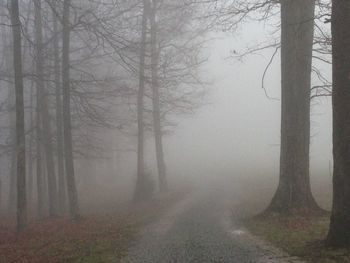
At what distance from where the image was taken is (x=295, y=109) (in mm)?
14391

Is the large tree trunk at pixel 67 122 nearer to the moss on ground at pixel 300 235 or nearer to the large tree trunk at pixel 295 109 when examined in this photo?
the moss on ground at pixel 300 235

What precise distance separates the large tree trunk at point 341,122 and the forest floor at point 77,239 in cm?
457

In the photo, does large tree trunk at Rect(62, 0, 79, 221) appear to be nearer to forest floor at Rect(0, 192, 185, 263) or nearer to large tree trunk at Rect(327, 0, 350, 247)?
forest floor at Rect(0, 192, 185, 263)

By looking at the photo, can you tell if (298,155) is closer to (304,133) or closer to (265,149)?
(304,133)

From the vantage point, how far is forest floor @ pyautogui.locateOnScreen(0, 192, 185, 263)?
36.6ft

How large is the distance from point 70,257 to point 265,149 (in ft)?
220

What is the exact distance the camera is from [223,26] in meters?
16.7

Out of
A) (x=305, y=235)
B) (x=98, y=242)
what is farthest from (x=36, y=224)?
(x=305, y=235)

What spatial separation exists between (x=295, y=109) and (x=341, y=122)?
18.8 ft

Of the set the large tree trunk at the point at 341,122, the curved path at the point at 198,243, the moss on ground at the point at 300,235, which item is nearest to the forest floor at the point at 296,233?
the moss on ground at the point at 300,235

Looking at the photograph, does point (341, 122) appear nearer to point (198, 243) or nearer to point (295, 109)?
point (198, 243)

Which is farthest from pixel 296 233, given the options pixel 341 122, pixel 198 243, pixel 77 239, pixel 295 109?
pixel 77 239

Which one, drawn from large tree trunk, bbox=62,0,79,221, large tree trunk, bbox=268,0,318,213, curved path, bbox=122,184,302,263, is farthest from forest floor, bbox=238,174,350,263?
large tree trunk, bbox=62,0,79,221

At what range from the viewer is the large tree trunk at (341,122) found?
28.3 ft
